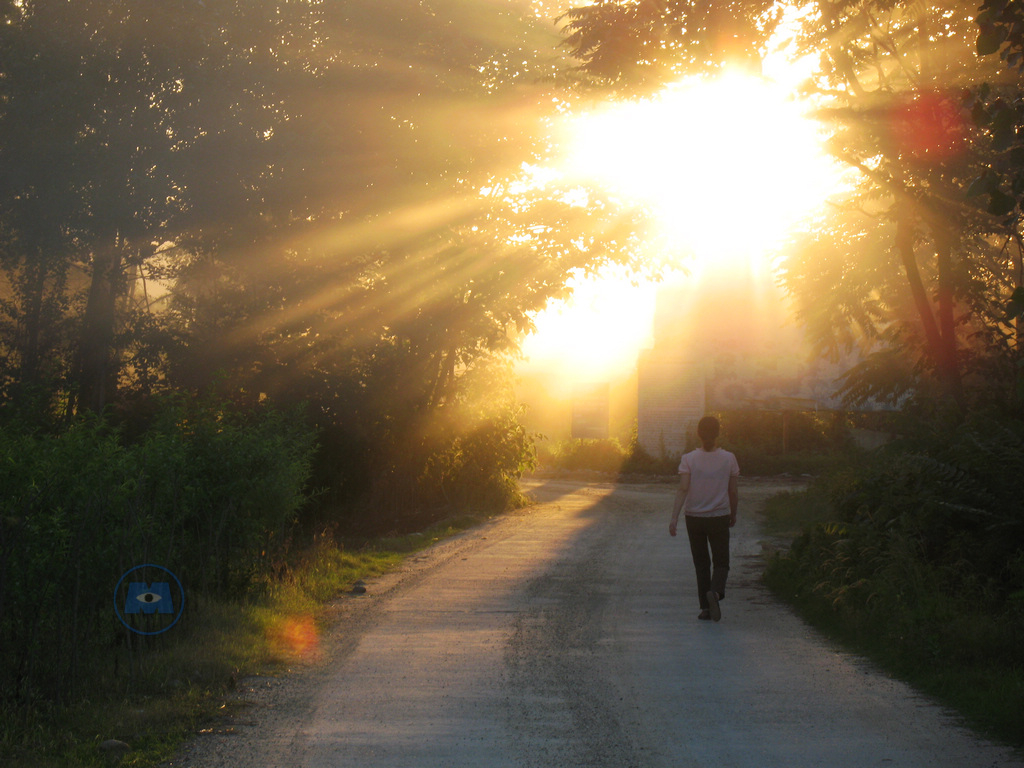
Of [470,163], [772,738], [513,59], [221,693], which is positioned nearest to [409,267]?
[470,163]

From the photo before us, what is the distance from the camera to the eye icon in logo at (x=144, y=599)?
6250 mm

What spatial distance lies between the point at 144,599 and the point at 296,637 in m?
1.48

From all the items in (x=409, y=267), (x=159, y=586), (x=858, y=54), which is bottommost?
(x=159, y=586)

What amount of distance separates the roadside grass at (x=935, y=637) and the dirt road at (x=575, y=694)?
227mm

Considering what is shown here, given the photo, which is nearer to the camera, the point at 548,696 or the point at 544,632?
the point at 548,696

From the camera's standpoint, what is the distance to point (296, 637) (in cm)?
746

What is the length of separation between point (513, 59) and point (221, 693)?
15.1 meters

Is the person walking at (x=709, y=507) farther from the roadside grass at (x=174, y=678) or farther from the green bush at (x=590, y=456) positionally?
the green bush at (x=590, y=456)

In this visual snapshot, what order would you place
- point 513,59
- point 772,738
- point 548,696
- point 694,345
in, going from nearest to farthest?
point 772,738 → point 548,696 → point 513,59 → point 694,345

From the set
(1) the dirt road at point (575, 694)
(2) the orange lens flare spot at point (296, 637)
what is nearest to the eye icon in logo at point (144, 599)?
(2) the orange lens flare spot at point (296, 637)

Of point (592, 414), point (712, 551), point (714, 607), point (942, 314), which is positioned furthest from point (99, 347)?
point (592, 414)

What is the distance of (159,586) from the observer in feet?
21.1

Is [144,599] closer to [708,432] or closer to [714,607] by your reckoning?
[714,607]

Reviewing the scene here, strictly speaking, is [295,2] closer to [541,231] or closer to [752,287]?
[541,231]
